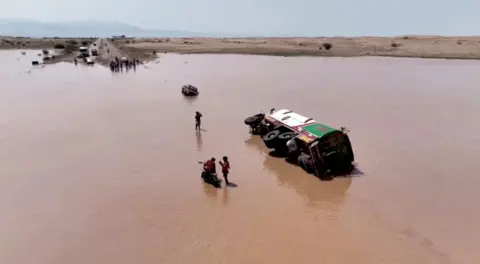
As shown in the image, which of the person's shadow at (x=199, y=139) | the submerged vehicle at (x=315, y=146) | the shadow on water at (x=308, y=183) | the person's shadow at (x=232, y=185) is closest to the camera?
the shadow on water at (x=308, y=183)

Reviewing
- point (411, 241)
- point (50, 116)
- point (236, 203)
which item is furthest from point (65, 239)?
point (50, 116)

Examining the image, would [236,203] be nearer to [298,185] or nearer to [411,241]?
[298,185]

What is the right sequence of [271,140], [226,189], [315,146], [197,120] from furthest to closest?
[197,120] < [271,140] < [315,146] < [226,189]

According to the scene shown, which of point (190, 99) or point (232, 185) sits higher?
point (190, 99)

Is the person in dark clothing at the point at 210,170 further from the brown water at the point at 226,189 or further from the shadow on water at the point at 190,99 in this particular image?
the shadow on water at the point at 190,99

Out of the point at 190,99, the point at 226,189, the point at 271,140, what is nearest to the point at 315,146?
the point at 271,140

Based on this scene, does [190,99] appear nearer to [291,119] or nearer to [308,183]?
[291,119]

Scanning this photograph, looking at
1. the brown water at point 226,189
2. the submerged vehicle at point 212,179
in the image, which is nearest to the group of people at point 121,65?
the brown water at point 226,189
